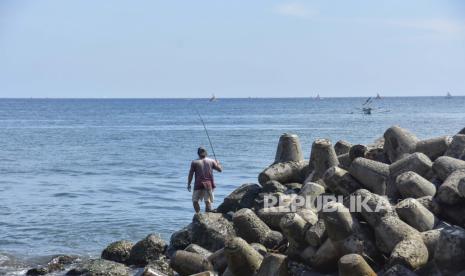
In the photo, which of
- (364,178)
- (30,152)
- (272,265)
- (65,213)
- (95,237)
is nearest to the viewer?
(272,265)

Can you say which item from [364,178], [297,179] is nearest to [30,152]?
[297,179]

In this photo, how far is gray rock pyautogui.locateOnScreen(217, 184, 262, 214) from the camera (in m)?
14.8

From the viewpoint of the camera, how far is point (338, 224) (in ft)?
35.1

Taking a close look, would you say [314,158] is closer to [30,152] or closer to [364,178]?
[364,178]

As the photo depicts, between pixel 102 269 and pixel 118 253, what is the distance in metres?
1.16

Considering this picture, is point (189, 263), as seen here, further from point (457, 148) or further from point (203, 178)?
Result: point (457, 148)

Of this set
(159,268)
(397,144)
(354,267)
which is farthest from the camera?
(397,144)

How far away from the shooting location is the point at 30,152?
41.8 metres

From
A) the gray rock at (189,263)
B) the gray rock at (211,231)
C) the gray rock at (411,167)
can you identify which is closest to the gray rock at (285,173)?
the gray rock at (211,231)

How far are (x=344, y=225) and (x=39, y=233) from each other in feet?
31.8

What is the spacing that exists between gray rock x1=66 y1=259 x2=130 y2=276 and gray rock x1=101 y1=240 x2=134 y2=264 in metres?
0.63

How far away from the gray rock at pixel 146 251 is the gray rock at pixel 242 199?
157cm

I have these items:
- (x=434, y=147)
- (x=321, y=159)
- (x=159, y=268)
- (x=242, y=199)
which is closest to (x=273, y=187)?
(x=242, y=199)

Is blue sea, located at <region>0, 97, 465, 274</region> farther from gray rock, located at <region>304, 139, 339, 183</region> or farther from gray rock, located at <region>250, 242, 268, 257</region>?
gray rock, located at <region>250, 242, 268, 257</region>
